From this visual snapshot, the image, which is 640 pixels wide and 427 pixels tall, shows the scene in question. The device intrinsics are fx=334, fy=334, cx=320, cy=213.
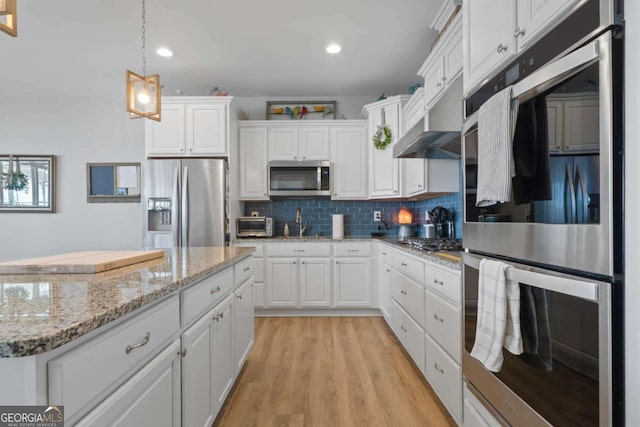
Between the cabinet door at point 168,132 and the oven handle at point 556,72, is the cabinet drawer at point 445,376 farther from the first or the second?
the cabinet door at point 168,132

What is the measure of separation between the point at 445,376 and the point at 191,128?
3.31 meters

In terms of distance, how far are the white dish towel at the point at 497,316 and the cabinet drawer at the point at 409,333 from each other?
41.4 inches

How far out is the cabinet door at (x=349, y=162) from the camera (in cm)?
396

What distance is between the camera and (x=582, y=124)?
811 mm

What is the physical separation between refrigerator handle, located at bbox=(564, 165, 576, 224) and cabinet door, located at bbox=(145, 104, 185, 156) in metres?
3.56

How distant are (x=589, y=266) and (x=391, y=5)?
2.34m

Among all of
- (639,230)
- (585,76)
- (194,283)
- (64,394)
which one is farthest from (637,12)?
(194,283)

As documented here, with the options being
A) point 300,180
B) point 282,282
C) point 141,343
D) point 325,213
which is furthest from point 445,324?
point 325,213

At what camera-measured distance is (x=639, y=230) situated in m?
0.70

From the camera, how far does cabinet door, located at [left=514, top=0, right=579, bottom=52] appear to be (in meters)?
0.92

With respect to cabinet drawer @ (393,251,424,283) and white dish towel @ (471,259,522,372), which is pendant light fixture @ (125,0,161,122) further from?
white dish towel @ (471,259,522,372)

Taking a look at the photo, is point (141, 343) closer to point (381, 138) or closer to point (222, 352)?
point (222, 352)

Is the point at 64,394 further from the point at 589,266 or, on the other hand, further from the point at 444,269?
the point at 444,269

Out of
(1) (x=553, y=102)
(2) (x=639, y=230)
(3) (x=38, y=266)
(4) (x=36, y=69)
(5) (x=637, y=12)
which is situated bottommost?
(3) (x=38, y=266)
